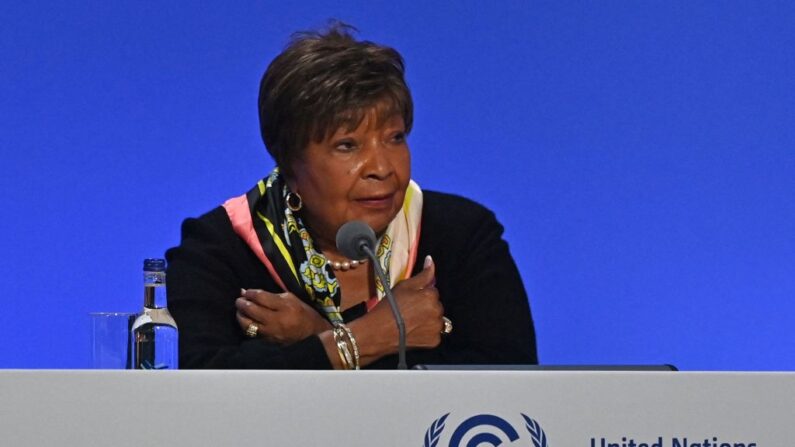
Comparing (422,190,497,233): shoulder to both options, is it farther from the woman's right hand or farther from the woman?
the woman's right hand

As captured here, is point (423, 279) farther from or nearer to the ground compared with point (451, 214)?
nearer to the ground

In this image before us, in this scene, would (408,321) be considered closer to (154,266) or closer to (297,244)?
(297,244)

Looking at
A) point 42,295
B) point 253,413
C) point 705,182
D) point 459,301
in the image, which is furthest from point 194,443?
point 705,182

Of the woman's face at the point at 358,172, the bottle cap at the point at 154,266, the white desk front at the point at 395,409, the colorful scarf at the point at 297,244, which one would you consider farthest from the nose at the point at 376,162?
the white desk front at the point at 395,409

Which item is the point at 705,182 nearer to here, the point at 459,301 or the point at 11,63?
the point at 459,301

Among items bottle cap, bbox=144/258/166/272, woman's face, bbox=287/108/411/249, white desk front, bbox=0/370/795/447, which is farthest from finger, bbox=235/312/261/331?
white desk front, bbox=0/370/795/447

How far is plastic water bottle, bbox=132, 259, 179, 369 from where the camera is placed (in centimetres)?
212

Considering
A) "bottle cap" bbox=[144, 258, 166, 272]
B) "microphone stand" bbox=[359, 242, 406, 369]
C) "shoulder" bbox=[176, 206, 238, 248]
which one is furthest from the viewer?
"shoulder" bbox=[176, 206, 238, 248]

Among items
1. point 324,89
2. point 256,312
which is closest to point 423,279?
point 256,312

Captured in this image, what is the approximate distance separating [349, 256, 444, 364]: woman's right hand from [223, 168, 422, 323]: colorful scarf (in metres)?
0.12

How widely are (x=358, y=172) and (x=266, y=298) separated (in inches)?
14.3

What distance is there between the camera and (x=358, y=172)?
111 inches

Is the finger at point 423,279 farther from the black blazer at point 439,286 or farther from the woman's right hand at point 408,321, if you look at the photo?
the black blazer at point 439,286

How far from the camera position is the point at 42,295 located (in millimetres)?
3602
